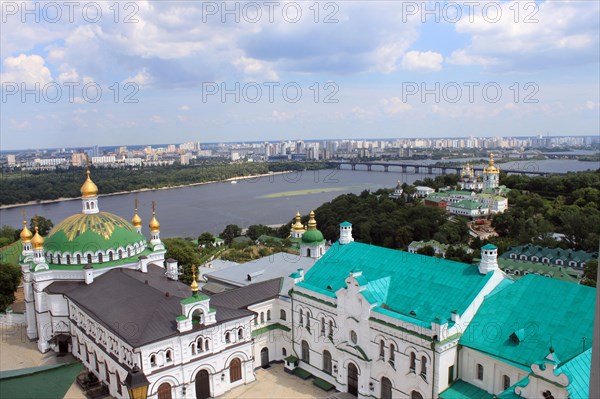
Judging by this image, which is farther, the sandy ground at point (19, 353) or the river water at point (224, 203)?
the river water at point (224, 203)

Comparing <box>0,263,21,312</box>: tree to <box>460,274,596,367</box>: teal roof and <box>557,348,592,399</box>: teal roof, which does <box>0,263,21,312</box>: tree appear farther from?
<box>557,348,592,399</box>: teal roof

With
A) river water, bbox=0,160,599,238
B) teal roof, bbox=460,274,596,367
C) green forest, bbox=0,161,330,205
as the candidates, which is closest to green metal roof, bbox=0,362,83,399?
teal roof, bbox=460,274,596,367

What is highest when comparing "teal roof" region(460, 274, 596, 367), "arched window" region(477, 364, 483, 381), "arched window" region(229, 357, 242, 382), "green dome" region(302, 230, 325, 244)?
"green dome" region(302, 230, 325, 244)

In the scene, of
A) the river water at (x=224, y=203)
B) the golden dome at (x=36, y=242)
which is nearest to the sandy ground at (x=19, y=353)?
the golden dome at (x=36, y=242)

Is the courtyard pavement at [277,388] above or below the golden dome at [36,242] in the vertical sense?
below

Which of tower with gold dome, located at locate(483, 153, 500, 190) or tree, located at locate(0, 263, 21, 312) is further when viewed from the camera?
tower with gold dome, located at locate(483, 153, 500, 190)

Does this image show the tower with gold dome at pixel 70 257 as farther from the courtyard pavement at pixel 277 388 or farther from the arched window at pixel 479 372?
the arched window at pixel 479 372

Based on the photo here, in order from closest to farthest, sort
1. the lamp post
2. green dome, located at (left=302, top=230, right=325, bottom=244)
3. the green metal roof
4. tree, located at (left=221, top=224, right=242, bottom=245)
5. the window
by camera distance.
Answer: the green metal roof
the lamp post
the window
green dome, located at (left=302, top=230, right=325, bottom=244)
tree, located at (left=221, top=224, right=242, bottom=245)
